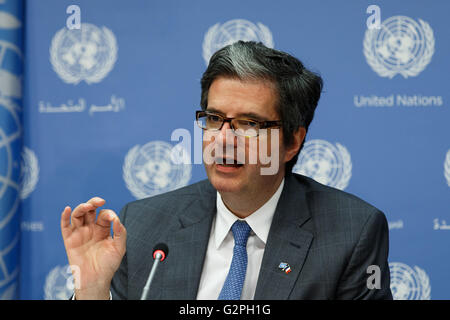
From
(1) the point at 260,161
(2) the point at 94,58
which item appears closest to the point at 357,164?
(1) the point at 260,161

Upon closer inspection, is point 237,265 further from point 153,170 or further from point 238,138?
point 153,170

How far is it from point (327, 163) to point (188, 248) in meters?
1.18

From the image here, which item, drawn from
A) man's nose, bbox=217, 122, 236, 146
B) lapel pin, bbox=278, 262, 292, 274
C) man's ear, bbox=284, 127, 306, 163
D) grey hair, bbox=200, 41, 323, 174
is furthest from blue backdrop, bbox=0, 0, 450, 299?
lapel pin, bbox=278, 262, 292, 274

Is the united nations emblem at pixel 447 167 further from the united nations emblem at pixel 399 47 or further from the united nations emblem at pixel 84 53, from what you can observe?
the united nations emblem at pixel 84 53

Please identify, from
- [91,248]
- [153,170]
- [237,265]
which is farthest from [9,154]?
[237,265]

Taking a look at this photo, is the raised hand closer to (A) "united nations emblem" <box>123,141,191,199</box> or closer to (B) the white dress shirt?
(B) the white dress shirt

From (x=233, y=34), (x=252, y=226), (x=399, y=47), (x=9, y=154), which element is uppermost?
(x=233, y=34)

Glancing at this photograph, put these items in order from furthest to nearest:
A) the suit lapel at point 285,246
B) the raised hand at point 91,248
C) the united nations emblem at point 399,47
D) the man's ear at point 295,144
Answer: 1. the united nations emblem at point 399,47
2. the man's ear at point 295,144
3. the suit lapel at point 285,246
4. the raised hand at point 91,248

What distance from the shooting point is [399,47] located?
8.62ft

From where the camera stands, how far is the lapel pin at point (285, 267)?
5.65ft

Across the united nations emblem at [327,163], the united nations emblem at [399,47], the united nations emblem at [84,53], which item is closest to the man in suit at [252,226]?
the united nations emblem at [327,163]

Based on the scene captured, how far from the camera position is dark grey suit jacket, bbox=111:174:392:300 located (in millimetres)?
1712

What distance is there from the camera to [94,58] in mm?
2795

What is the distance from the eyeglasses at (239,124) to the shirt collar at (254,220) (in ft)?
1.07
